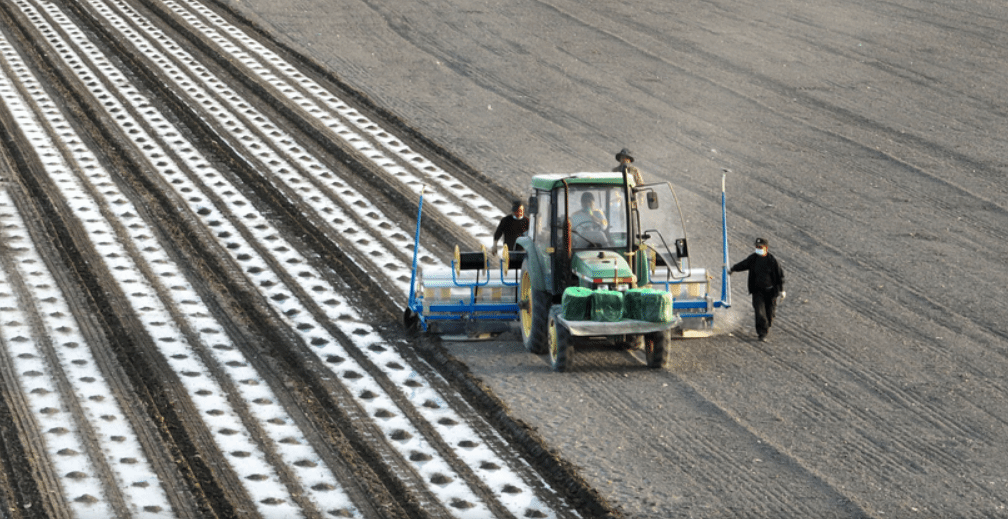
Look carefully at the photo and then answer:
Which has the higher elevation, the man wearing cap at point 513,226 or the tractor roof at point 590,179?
the tractor roof at point 590,179

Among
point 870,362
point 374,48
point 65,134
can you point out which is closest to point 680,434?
point 870,362

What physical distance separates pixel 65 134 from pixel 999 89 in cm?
1648

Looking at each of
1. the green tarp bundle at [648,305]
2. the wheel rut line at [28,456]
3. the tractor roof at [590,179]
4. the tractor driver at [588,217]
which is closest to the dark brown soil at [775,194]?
the green tarp bundle at [648,305]

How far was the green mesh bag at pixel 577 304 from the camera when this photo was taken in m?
12.0

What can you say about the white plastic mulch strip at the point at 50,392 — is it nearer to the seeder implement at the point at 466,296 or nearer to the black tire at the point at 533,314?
the seeder implement at the point at 466,296

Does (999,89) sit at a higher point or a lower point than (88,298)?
higher

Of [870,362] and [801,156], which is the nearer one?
[870,362]

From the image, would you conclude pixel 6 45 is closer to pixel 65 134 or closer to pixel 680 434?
pixel 65 134

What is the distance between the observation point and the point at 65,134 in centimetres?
2098

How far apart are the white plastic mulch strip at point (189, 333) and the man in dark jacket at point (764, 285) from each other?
4.90 meters

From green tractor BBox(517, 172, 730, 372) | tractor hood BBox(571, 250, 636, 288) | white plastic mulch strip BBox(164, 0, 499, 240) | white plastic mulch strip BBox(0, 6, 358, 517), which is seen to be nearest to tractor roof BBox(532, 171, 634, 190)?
green tractor BBox(517, 172, 730, 372)

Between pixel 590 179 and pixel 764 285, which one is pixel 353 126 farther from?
pixel 764 285

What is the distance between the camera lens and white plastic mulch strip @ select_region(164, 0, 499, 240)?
59.6 ft

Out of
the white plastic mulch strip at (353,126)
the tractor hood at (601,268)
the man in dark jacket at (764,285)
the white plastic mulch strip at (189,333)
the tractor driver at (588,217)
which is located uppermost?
the tractor driver at (588,217)
